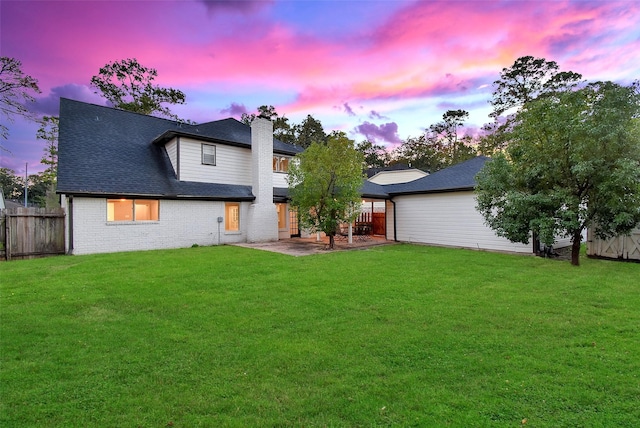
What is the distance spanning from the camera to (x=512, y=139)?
1027cm

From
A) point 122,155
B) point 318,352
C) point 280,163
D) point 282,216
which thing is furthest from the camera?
point 280,163

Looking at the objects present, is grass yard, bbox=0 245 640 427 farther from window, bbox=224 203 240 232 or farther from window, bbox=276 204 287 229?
window, bbox=276 204 287 229

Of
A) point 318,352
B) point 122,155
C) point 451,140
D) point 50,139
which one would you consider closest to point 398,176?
point 451,140

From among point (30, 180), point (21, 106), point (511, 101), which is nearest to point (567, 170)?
point (21, 106)

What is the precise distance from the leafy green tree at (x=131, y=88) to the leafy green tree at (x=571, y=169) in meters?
24.6

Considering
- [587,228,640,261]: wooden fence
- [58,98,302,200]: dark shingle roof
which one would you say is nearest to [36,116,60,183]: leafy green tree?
[58,98,302,200]: dark shingle roof

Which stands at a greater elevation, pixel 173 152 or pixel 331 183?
pixel 173 152

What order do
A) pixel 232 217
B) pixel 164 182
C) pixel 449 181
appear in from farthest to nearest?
pixel 232 217, pixel 449 181, pixel 164 182

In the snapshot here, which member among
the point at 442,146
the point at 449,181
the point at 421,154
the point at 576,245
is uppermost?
the point at 442,146

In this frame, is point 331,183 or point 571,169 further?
point 331,183

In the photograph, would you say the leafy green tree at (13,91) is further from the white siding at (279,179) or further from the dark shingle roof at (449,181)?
the dark shingle roof at (449,181)

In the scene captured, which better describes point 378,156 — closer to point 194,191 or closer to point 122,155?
point 194,191

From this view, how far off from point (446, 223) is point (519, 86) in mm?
21064

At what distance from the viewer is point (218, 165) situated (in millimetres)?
15039
